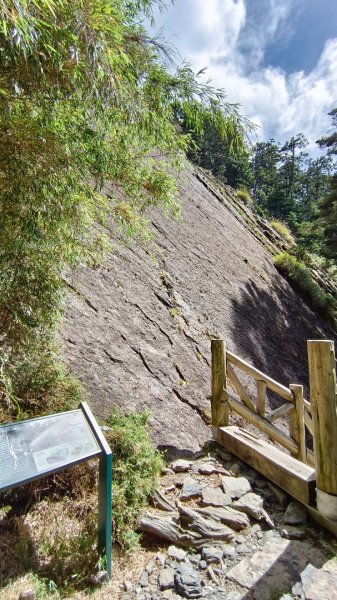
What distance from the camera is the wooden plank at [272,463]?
3.19m

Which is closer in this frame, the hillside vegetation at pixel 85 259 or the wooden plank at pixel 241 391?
the hillside vegetation at pixel 85 259

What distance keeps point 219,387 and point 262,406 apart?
60 centimetres

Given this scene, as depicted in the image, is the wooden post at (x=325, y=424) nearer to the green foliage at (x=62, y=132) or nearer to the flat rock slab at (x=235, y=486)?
the flat rock slab at (x=235, y=486)

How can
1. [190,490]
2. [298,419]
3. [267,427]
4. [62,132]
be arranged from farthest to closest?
[298,419], [267,427], [190,490], [62,132]

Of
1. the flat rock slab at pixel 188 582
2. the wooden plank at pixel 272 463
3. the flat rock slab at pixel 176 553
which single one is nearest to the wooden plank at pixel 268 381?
the wooden plank at pixel 272 463

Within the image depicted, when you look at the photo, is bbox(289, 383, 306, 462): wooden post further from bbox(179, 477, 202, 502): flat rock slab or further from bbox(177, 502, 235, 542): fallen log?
bbox(177, 502, 235, 542): fallen log

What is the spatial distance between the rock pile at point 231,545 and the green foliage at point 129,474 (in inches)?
5.7

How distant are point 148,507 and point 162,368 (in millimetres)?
2319

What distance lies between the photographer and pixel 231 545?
286cm

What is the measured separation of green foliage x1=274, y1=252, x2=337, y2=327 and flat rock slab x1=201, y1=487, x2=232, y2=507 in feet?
32.6

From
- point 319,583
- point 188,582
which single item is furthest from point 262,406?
point 188,582

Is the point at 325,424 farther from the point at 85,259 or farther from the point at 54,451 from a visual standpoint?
the point at 85,259

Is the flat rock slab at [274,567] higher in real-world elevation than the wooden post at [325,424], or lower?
lower

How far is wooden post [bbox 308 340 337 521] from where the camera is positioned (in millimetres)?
2885
